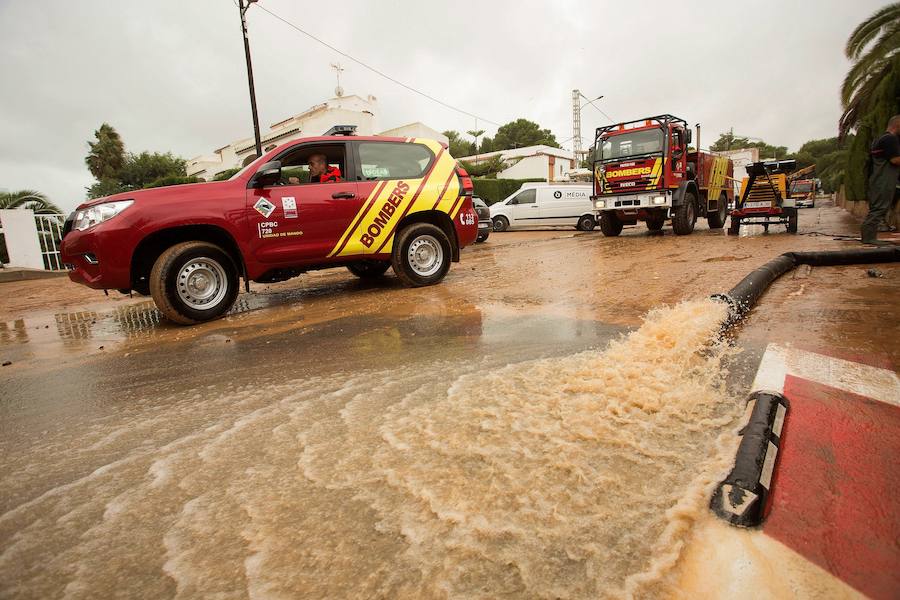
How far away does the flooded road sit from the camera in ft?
4.06

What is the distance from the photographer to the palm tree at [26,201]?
15.3 meters

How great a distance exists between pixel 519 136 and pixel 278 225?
61.9m

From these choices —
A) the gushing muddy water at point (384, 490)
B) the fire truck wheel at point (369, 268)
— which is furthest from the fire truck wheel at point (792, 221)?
the gushing muddy water at point (384, 490)

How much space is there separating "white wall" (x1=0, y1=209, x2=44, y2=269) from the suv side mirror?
990 centimetres

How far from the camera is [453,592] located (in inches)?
44.9

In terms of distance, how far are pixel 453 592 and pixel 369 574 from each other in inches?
Result: 8.6

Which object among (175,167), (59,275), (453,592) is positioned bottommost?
(453,592)

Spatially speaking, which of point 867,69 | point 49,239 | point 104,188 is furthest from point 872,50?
point 104,188

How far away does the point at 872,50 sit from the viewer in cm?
1316

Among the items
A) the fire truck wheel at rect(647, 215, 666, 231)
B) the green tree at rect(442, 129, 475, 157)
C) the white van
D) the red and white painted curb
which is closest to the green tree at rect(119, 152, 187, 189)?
the green tree at rect(442, 129, 475, 157)

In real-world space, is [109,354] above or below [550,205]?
below

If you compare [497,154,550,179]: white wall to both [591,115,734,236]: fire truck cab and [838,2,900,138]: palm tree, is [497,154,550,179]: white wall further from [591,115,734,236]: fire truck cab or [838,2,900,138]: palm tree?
[591,115,734,236]: fire truck cab

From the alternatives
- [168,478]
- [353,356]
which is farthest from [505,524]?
[353,356]

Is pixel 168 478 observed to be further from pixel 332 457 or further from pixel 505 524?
pixel 505 524
